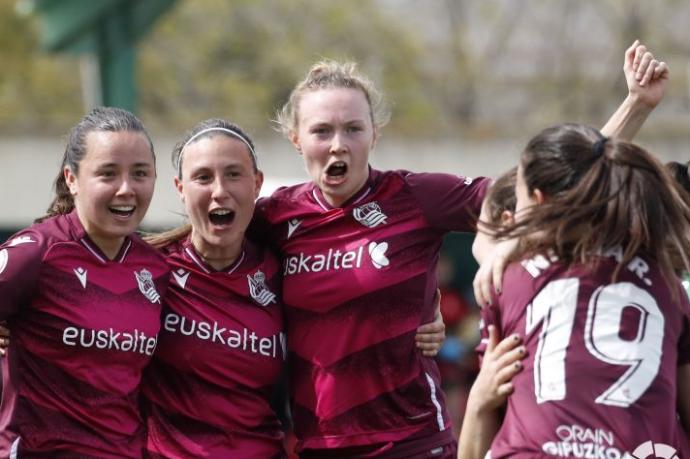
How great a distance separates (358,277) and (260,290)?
0.38 m

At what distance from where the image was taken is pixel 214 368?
480 cm

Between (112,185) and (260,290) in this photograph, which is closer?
(112,185)

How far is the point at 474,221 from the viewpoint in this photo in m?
5.01

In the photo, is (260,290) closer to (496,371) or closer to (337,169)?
(337,169)

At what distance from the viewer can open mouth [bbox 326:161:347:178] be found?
5000 millimetres

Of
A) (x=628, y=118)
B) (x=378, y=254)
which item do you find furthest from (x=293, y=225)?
(x=628, y=118)

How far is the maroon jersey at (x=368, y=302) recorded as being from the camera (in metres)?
4.89

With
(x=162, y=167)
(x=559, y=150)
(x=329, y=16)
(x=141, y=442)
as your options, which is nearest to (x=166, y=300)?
(x=141, y=442)

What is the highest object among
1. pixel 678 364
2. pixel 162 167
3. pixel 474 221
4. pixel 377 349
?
pixel 162 167

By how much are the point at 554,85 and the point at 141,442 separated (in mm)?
22965

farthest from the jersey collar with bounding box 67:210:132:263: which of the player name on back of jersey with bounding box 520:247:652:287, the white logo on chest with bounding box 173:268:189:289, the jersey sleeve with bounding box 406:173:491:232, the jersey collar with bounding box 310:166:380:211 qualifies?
the player name on back of jersey with bounding box 520:247:652:287

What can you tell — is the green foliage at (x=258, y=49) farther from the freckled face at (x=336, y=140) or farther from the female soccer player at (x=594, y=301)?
the female soccer player at (x=594, y=301)

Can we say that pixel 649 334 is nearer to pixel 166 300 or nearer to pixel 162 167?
pixel 166 300

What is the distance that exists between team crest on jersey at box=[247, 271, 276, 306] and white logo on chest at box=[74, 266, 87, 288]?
65 cm
